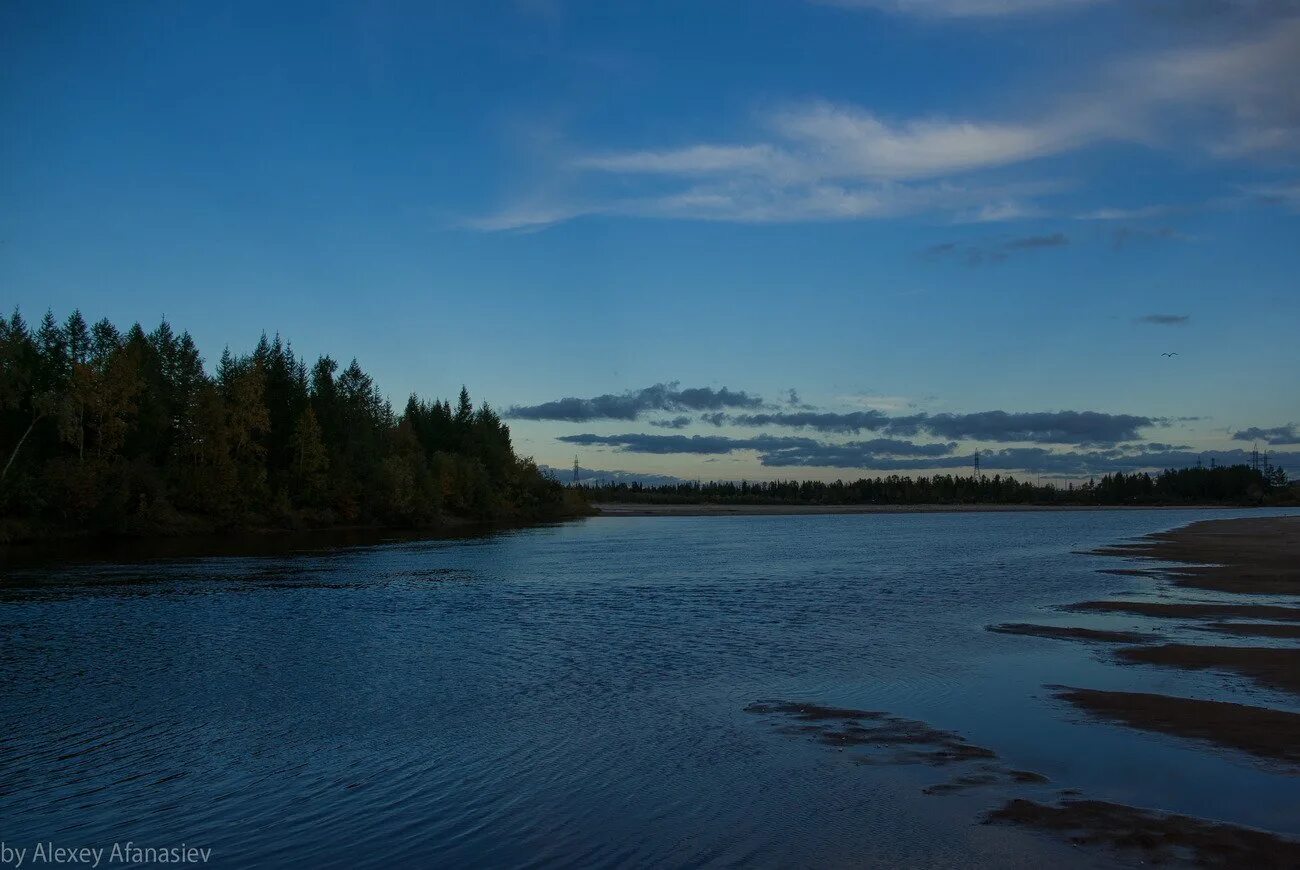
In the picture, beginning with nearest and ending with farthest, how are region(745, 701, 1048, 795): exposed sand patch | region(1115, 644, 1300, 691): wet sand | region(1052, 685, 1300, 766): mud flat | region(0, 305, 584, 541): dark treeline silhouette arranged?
region(745, 701, 1048, 795): exposed sand patch, region(1052, 685, 1300, 766): mud flat, region(1115, 644, 1300, 691): wet sand, region(0, 305, 584, 541): dark treeline silhouette

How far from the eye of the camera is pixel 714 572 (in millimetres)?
48906

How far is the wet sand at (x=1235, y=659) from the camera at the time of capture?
1778 cm

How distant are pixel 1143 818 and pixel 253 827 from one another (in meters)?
10.5

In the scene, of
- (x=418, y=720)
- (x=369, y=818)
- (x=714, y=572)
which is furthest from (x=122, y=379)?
(x=369, y=818)

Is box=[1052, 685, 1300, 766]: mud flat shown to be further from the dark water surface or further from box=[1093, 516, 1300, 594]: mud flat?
box=[1093, 516, 1300, 594]: mud flat

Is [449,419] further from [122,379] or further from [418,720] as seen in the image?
[418,720]

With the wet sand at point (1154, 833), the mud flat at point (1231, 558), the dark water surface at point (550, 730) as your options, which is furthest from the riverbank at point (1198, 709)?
the dark water surface at point (550, 730)

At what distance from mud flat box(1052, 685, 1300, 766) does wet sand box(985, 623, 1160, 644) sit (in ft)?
23.8

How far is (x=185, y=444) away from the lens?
8169cm

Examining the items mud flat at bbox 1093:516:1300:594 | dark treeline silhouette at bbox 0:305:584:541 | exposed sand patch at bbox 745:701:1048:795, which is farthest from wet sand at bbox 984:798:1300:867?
dark treeline silhouette at bbox 0:305:584:541

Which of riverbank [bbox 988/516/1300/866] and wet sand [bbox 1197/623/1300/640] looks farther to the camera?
wet sand [bbox 1197/623/1300/640]

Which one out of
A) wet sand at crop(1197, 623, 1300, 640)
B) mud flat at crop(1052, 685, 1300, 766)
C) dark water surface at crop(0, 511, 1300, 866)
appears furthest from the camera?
wet sand at crop(1197, 623, 1300, 640)

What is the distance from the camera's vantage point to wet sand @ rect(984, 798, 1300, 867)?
29.5ft

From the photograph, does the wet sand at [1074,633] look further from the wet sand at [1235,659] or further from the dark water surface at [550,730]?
the wet sand at [1235,659]
